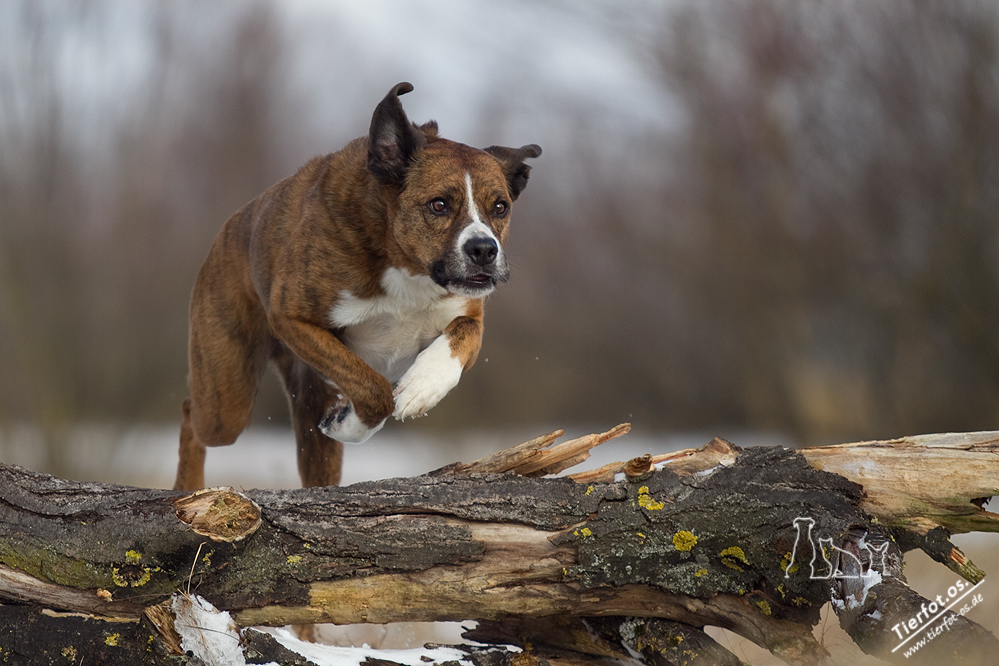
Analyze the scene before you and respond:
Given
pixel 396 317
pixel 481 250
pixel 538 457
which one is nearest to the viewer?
pixel 538 457

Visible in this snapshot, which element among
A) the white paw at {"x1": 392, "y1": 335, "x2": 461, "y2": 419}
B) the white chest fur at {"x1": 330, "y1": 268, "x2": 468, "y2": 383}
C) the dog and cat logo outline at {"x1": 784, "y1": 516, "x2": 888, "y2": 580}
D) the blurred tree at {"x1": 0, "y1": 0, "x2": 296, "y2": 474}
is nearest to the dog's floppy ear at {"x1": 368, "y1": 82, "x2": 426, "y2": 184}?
the white chest fur at {"x1": 330, "y1": 268, "x2": 468, "y2": 383}

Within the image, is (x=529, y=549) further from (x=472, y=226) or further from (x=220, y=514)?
(x=472, y=226)

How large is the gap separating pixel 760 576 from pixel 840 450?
1.83 feet

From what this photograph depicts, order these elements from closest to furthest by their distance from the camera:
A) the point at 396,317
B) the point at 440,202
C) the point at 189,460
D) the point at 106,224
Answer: the point at 440,202, the point at 396,317, the point at 189,460, the point at 106,224

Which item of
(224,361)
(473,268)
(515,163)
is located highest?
(515,163)

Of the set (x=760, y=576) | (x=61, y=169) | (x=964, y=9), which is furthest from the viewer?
(x=61, y=169)

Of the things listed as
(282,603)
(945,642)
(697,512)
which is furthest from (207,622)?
(945,642)

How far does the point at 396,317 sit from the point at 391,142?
818 mm

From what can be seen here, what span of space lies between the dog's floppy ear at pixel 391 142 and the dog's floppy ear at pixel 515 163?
18.8 inches

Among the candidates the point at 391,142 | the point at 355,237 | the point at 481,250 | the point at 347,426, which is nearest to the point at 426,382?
the point at 347,426

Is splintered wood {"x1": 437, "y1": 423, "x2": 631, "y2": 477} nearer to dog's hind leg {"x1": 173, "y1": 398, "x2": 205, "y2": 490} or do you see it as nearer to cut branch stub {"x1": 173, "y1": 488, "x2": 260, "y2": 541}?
cut branch stub {"x1": 173, "y1": 488, "x2": 260, "y2": 541}

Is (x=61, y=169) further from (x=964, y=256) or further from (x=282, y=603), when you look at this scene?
(x=964, y=256)

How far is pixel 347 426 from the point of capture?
407 centimetres

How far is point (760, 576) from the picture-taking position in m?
2.91
